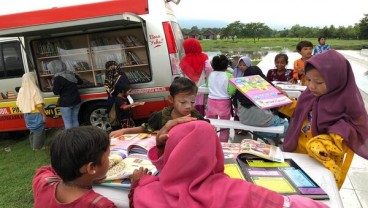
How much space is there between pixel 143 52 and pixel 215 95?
2073mm

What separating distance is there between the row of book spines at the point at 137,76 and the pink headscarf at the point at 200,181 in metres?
4.18

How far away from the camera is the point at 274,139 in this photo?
3.50 metres

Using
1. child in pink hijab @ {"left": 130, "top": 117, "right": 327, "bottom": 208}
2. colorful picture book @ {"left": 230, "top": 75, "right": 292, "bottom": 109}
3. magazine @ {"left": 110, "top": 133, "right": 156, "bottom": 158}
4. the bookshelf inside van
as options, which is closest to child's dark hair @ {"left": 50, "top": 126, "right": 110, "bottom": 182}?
child in pink hijab @ {"left": 130, "top": 117, "right": 327, "bottom": 208}

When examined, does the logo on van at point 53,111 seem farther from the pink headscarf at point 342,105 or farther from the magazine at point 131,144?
the pink headscarf at point 342,105

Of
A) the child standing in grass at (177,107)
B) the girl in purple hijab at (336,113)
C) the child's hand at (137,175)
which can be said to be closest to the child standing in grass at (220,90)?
the child standing in grass at (177,107)

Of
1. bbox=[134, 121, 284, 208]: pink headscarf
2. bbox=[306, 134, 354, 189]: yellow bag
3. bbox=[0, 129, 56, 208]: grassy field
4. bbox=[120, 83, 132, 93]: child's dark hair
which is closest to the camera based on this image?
bbox=[134, 121, 284, 208]: pink headscarf

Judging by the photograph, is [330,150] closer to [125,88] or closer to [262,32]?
[125,88]

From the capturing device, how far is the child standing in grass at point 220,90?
159 inches

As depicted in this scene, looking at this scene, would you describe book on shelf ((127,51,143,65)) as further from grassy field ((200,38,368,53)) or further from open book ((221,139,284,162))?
grassy field ((200,38,368,53))

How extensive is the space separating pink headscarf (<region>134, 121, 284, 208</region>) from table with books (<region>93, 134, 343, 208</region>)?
0.41 meters

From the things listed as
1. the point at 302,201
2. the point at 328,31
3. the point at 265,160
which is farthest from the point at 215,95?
the point at 328,31

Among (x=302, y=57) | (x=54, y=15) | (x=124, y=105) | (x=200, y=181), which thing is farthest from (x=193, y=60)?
(x=200, y=181)

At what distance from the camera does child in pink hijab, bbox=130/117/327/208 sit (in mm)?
1050

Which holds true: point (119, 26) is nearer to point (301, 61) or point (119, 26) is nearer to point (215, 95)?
point (215, 95)
